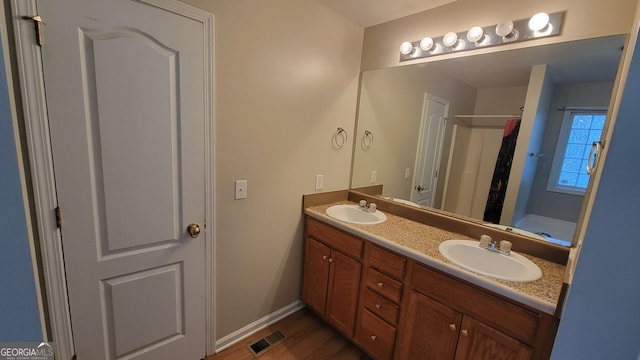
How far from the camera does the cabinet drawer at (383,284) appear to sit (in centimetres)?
148

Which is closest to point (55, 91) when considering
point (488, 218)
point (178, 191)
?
point (178, 191)

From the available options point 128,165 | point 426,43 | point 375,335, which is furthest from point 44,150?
point 426,43

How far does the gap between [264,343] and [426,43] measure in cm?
241

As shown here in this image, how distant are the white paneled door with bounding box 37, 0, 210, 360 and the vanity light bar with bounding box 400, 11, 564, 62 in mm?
1424

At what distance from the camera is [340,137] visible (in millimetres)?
2158

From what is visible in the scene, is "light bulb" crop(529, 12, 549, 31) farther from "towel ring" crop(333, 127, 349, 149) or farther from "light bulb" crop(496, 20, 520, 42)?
"towel ring" crop(333, 127, 349, 149)

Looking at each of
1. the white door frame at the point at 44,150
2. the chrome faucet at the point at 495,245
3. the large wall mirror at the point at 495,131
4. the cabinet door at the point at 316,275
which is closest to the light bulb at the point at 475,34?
the large wall mirror at the point at 495,131

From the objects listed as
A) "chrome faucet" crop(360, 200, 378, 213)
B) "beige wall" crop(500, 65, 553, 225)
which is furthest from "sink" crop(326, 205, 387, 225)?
"beige wall" crop(500, 65, 553, 225)

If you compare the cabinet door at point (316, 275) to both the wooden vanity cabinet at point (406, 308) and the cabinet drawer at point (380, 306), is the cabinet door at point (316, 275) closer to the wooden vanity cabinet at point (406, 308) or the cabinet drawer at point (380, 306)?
the wooden vanity cabinet at point (406, 308)

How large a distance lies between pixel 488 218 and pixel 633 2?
119cm

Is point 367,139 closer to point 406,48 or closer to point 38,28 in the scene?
point 406,48

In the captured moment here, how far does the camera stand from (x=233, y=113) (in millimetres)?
1527

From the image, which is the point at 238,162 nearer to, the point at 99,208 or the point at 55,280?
the point at 99,208

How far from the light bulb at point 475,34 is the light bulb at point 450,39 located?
0.08 metres
